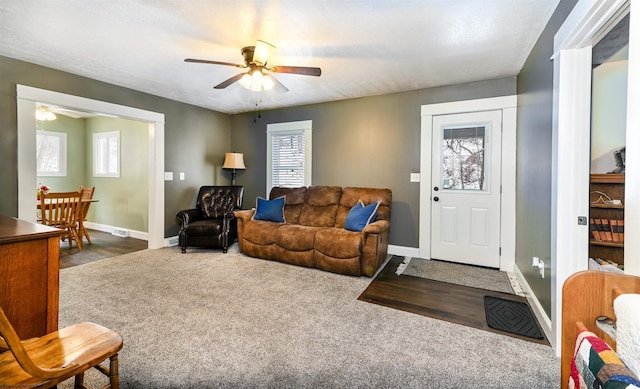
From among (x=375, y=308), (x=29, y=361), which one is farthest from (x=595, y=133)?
(x=29, y=361)

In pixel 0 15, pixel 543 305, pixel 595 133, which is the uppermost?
pixel 0 15

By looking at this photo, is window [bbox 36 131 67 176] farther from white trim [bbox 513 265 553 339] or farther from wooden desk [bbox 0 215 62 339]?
white trim [bbox 513 265 553 339]

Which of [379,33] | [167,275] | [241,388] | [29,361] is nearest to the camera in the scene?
[29,361]

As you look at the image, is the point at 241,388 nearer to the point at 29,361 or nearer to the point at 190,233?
the point at 29,361

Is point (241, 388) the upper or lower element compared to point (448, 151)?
lower

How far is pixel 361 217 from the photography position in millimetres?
3498

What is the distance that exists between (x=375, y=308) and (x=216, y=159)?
406 centimetres

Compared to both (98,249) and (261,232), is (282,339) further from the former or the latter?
(98,249)

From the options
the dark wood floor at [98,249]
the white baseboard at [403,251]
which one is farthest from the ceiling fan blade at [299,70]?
the dark wood floor at [98,249]

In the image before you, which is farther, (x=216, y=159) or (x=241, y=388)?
(x=216, y=159)

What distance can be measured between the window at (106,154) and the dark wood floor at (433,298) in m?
5.38

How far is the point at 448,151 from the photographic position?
3.77m

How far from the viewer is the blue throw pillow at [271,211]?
4062mm

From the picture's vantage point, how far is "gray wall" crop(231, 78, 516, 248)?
12.6 feet
